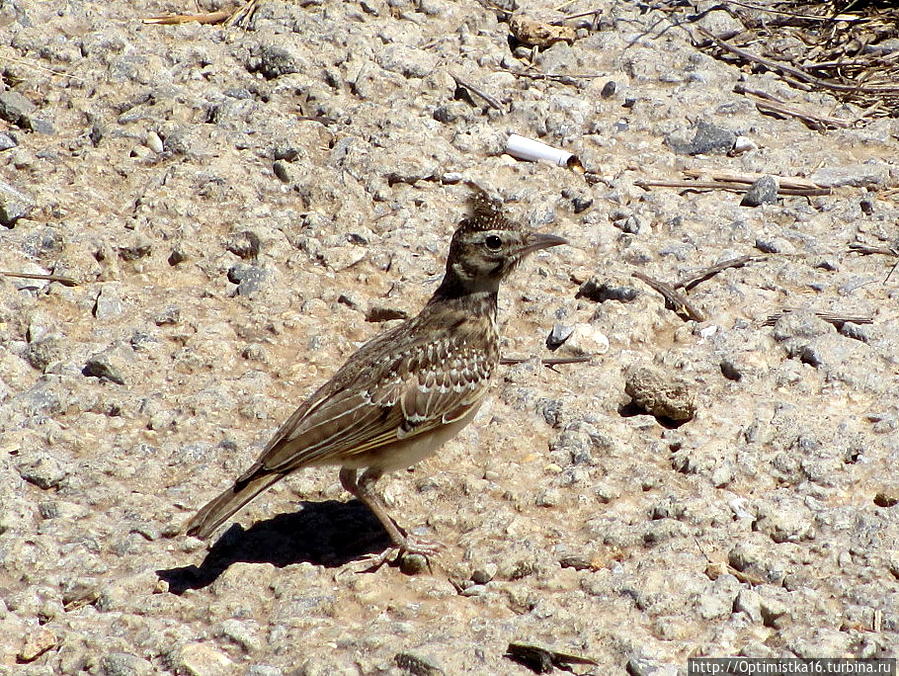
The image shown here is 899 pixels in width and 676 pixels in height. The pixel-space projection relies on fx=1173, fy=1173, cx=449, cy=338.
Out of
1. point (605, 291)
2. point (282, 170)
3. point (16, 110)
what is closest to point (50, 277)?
point (282, 170)

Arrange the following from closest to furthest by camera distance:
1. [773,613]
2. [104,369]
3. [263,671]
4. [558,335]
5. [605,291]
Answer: [263,671], [773,613], [104,369], [558,335], [605,291]

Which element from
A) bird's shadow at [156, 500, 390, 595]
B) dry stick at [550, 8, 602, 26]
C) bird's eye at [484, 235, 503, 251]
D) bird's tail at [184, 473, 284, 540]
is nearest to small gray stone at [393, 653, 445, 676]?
bird's shadow at [156, 500, 390, 595]

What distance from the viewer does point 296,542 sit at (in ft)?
19.5

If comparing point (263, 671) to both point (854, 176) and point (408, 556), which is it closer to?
point (408, 556)

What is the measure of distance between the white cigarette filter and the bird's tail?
157 inches

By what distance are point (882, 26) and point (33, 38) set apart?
699cm

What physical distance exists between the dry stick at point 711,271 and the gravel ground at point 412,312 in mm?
62

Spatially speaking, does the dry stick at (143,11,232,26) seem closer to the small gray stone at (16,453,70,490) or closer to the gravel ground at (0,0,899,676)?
the gravel ground at (0,0,899,676)

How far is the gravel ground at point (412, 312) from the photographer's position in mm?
5266

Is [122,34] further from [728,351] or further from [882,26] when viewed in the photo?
[882,26]

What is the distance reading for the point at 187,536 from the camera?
19.0 feet

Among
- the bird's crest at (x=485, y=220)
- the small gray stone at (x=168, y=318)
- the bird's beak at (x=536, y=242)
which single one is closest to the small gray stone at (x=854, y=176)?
the bird's beak at (x=536, y=242)

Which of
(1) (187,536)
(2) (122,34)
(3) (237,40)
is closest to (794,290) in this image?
(1) (187,536)

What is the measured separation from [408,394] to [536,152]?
3.31m
